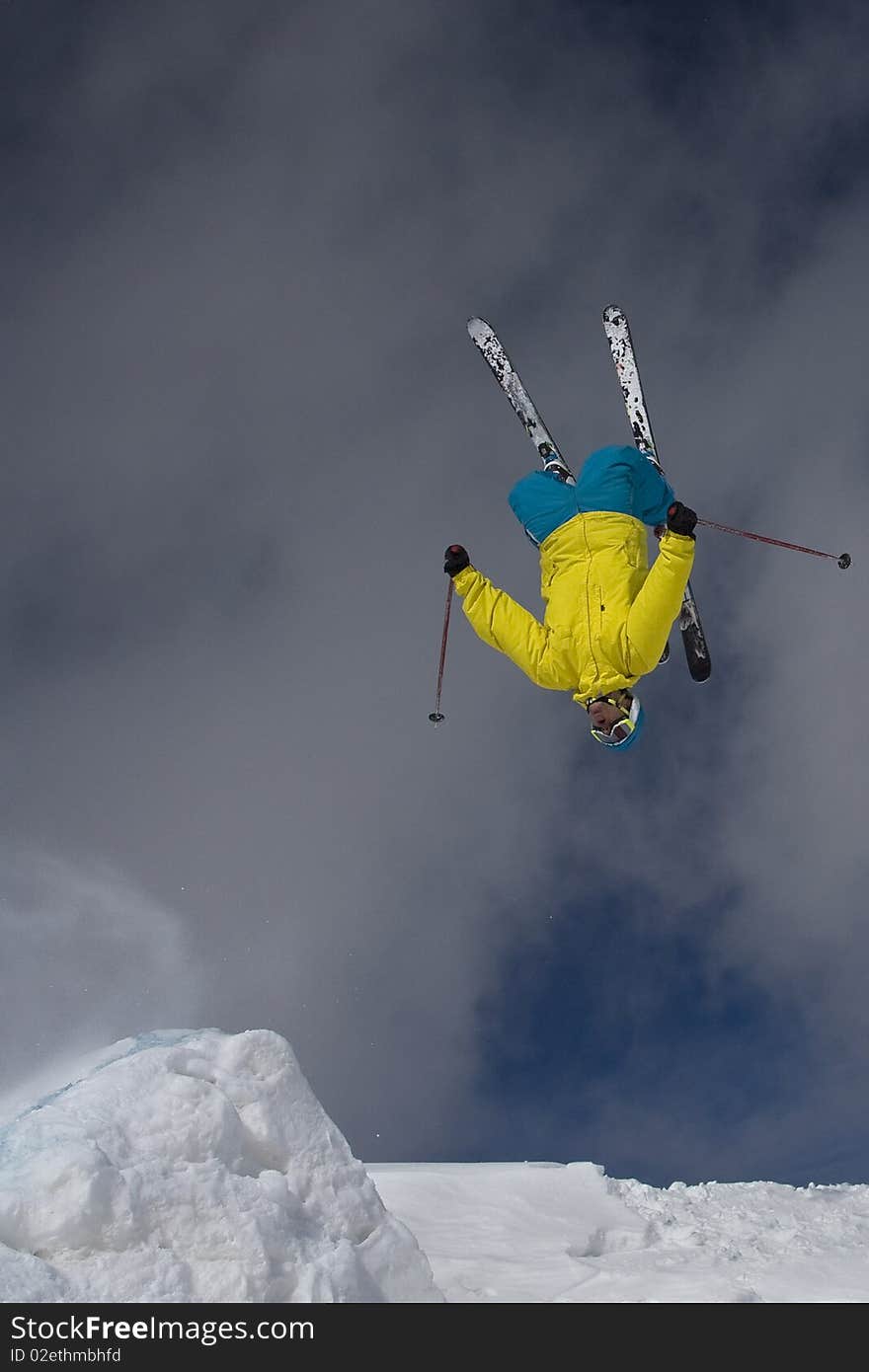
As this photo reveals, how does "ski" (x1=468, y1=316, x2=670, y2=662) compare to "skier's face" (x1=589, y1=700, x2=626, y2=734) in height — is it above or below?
above

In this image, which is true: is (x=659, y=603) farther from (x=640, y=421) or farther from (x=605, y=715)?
(x=640, y=421)

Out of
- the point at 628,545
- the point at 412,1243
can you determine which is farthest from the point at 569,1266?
the point at 628,545

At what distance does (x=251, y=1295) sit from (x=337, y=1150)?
1.11 m

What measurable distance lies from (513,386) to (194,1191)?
32.6 feet

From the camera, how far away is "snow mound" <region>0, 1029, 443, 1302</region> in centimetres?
462

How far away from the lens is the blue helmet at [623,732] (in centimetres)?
859

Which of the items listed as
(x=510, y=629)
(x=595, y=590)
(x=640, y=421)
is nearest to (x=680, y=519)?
(x=595, y=590)

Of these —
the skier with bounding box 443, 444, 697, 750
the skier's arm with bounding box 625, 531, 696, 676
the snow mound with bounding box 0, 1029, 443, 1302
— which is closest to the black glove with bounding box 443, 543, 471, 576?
the skier with bounding box 443, 444, 697, 750

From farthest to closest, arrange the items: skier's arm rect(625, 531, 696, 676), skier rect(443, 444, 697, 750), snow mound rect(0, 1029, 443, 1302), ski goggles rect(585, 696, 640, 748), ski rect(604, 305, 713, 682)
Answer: ski rect(604, 305, 713, 682)
ski goggles rect(585, 696, 640, 748)
skier rect(443, 444, 697, 750)
skier's arm rect(625, 531, 696, 676)
snow mound rect(0, 1029, 443, 1302)

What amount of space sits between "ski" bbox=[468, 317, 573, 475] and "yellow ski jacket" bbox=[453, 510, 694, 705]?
274 cm

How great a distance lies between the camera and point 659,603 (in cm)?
802

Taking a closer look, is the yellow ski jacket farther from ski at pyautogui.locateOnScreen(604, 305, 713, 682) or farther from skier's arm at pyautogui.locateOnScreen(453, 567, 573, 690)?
ski at pyautogui.locateOnScreen(604, 305, 713, 682)

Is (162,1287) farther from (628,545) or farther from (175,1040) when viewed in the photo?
(628,545)
